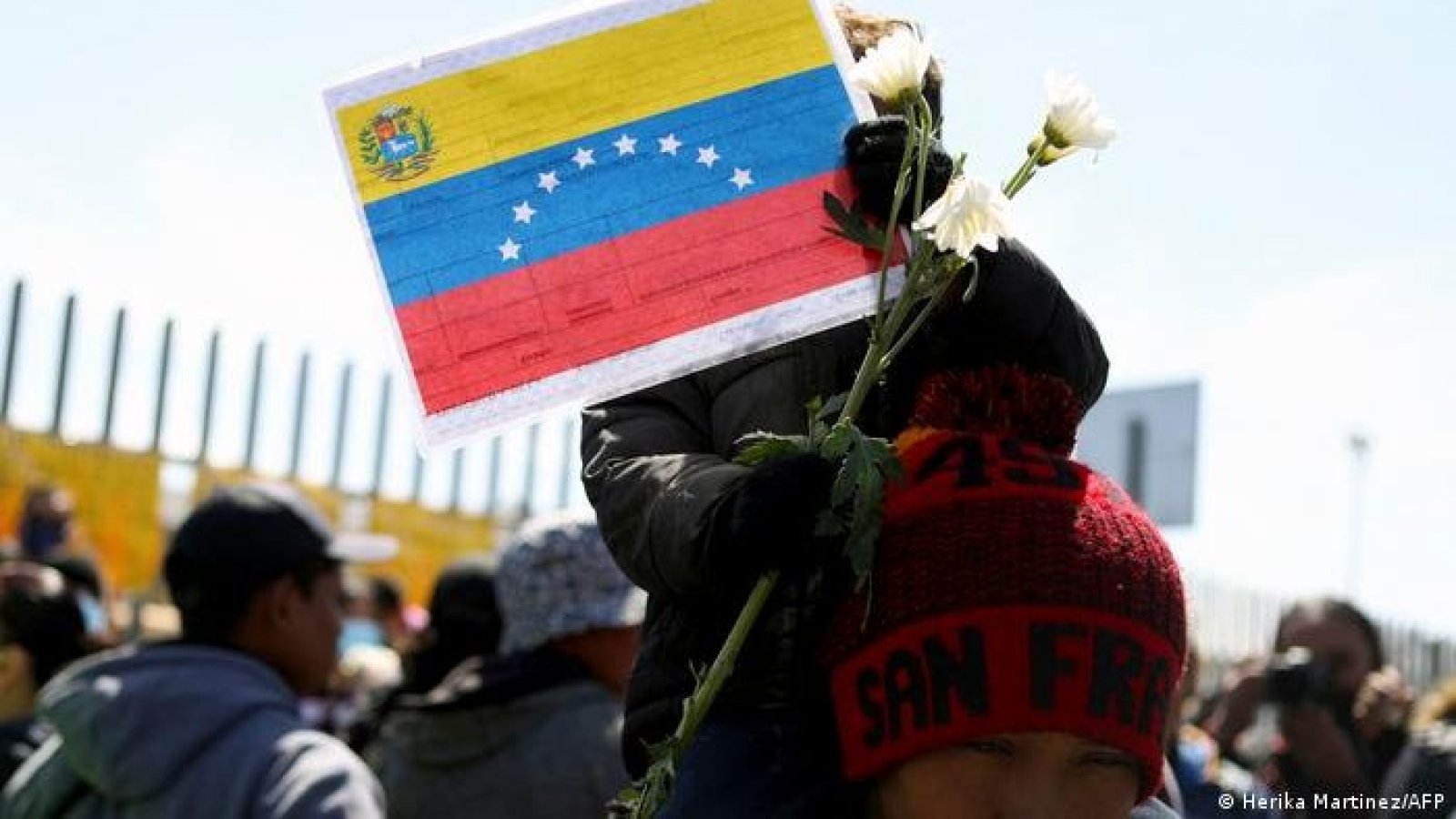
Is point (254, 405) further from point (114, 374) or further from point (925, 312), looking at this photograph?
point (925, 312)

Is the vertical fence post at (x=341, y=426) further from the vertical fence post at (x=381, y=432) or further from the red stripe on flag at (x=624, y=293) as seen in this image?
the red stripe on flag at (x=624, y=293)

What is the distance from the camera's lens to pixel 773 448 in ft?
6.64

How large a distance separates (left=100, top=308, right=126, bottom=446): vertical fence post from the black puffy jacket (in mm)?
9375

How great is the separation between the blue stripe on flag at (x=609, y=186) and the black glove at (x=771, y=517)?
349 millimetres

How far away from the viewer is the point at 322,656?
3.82 meters

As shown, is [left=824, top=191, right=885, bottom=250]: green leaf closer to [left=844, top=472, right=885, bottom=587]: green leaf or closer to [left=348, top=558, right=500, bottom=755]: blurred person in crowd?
[left=844, top=472, right=885, bottom=587]: green leaf

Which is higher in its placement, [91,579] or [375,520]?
[91,579]

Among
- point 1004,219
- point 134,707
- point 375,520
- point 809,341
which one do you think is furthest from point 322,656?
point 375,520

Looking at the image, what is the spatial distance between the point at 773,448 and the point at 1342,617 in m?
4.16

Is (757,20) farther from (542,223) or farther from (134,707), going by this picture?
(134,707)

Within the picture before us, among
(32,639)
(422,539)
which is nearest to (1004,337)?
(32,639)

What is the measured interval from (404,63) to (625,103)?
242 mm

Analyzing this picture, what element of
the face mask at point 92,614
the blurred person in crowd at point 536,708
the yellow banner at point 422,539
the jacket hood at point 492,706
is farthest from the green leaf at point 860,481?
the yellow banner at point 422,539

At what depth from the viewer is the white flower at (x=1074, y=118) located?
1961 mm
